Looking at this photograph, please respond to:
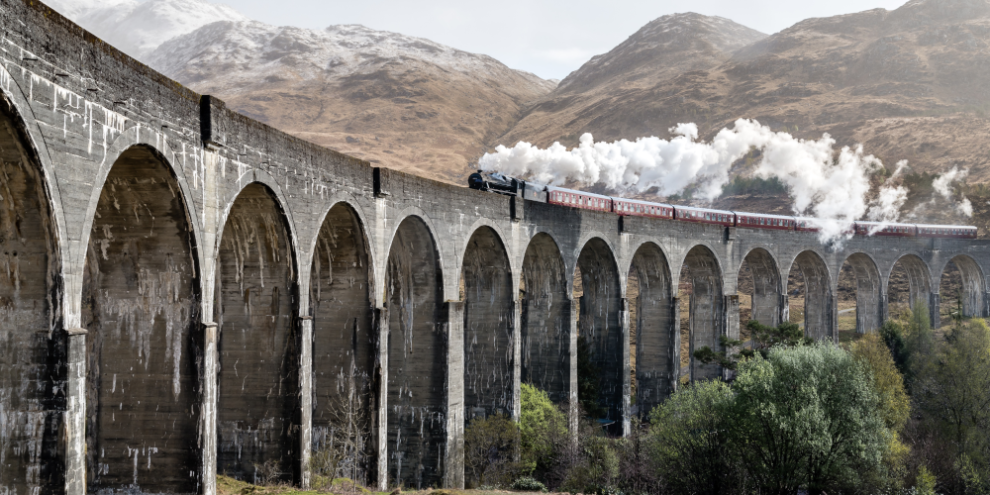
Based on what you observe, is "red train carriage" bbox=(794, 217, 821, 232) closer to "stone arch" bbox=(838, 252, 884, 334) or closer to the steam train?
the steam train

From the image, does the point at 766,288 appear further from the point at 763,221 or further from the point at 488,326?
the point at 488,326

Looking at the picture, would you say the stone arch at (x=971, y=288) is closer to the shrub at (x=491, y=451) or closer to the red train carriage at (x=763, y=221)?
the red train carriage at (x=763, y=221)

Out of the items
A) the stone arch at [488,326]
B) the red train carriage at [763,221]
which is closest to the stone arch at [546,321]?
the stone arch at [488,326]

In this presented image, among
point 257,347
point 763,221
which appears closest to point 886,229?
point 763,221

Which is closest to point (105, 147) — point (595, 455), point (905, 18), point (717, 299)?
point (595, 455)

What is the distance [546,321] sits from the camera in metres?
32.8

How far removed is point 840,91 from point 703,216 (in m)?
104

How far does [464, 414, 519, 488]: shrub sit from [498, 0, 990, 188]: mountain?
88247 millimetres

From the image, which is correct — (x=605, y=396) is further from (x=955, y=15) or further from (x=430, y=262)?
(x=955, y=15)

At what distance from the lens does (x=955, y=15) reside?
14088 centimetres

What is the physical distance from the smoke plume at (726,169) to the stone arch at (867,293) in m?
3.36

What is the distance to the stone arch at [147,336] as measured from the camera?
13312mm

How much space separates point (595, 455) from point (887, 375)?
14717 millimetres

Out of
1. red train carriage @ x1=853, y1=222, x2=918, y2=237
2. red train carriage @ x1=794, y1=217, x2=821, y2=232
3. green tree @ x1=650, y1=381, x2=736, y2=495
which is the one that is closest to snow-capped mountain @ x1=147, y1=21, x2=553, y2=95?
red train carriage @ x1=853, y1=222, x2=918, y2=237
